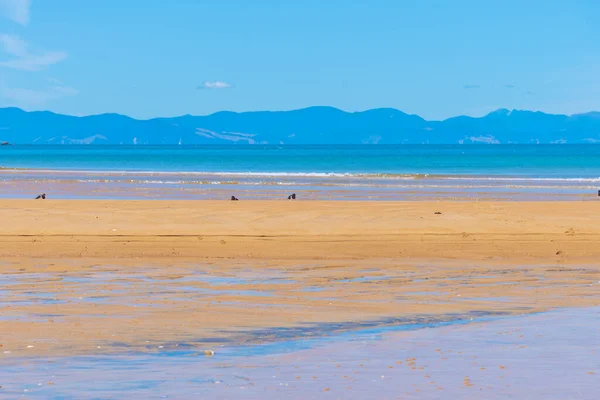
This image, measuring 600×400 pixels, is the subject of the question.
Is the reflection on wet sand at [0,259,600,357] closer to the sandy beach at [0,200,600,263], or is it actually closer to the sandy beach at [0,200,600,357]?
the sandy beach at [0,200,600,357]

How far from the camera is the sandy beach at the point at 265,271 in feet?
33.4

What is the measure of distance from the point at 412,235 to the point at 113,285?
9.42m

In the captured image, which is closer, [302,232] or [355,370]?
[355,370]

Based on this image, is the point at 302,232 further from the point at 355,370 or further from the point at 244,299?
the point at 355,370

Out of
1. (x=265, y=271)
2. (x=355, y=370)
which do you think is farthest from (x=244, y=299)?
(x=355, y=370)

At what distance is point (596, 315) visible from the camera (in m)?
10.8

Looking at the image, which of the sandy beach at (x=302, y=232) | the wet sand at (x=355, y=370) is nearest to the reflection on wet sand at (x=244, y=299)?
the wet sand at (x=355, y=370)

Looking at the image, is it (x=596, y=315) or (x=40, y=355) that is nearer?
(x=40, y=355)

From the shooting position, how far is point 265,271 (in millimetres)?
15305

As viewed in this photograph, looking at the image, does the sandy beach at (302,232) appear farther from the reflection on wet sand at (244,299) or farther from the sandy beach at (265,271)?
the reflection on wet sand at (244,299)

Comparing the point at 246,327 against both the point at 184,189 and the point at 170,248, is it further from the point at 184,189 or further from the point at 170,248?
the point at 184,189

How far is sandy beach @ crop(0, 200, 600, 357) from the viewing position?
10.2m

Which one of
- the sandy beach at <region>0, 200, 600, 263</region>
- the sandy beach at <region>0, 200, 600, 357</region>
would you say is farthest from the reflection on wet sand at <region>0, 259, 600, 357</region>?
the sandy beach at <region>0, 200, 600, 263</region>

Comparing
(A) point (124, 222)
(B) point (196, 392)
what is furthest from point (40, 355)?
(A) point (124, 222)
